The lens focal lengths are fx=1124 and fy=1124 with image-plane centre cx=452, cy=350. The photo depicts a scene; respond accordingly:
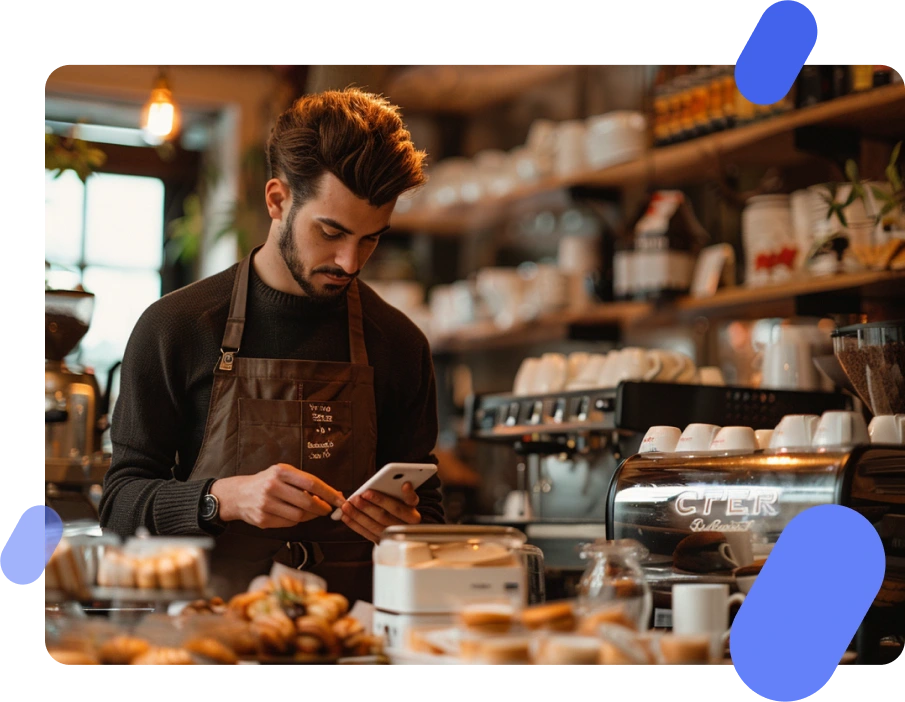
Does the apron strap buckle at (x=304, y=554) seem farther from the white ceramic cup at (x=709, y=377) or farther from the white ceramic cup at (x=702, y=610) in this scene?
the white ceramic cup at (x=709, y=377)

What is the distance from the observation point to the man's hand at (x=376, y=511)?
1707 millimetres

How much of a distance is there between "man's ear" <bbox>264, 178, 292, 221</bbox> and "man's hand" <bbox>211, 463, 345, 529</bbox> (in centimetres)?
58

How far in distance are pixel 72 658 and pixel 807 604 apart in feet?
2.76

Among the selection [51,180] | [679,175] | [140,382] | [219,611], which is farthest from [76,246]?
[219,611]

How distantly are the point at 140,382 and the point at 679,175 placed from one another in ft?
8.10

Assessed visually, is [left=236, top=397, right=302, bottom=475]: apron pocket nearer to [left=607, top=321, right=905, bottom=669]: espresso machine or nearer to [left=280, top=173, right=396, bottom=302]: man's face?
[left=280, top=173, right=396, bottom=302]: man's face

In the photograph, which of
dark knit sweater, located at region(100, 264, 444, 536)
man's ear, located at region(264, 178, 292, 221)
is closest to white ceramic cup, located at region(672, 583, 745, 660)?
dark knit sweater, located at region(100, 264, 444, 536)

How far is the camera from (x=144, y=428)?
2035 mm

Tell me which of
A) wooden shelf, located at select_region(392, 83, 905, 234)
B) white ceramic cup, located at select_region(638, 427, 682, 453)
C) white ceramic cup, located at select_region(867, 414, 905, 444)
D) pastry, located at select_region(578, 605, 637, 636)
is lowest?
pastry, located at select_region(578, 605, 637, 636)

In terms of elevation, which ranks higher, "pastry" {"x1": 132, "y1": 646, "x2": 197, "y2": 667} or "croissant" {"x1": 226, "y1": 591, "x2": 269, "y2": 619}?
"croissant" {"x1": 226, "y1": 591, "x2": 269, "y2": 619}

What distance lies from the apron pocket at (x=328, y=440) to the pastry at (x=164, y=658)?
33.8 inches

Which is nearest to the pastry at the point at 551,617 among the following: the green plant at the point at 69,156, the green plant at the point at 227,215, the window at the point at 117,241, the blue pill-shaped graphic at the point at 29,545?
the blue pill-shaped graphic at the point at 29,545

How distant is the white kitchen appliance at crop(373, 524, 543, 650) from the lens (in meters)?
1.33
